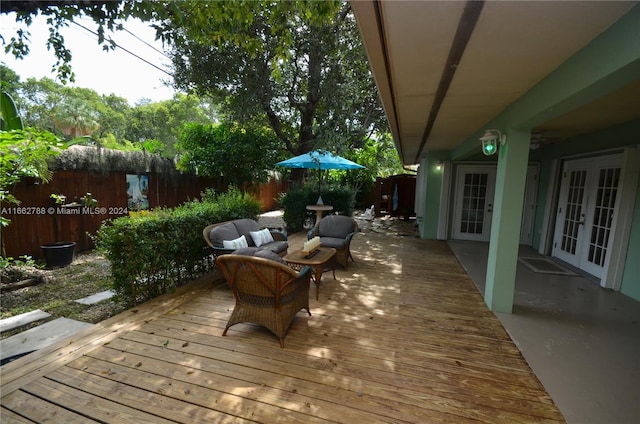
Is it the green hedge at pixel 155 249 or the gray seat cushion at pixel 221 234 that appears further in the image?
the gray seat cushion at pixel 221 234

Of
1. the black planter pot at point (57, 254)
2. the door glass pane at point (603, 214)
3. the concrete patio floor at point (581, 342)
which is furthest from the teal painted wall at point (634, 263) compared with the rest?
the black planter pot at point (57, 254)

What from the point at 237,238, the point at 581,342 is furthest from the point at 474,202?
the point at 237,238

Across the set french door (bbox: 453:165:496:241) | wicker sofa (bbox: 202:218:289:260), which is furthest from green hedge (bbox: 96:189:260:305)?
french door (bbox: 453:165:496:241)

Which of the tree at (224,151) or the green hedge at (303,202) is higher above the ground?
the tree at (224,151)

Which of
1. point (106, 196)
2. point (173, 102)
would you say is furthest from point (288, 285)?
point (173, 102)

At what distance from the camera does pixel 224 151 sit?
314 inches

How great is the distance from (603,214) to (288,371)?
5.60 metres

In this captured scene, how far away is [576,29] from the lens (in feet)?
5.60

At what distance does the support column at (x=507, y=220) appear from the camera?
10.4ft

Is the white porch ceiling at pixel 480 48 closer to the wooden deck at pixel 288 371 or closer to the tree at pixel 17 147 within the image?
the wooden deck at pixel 288 371

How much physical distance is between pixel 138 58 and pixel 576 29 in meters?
9.02

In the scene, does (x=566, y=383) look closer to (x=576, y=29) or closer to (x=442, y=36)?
(x=576, y=29)

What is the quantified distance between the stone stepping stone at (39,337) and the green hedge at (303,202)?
19.0ft

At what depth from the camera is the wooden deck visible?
1890 mm
